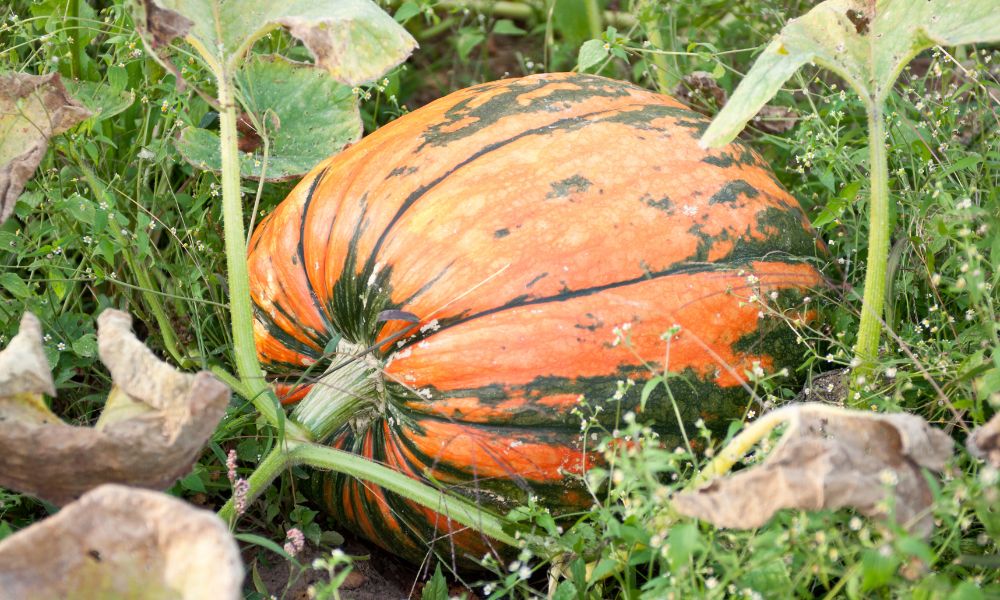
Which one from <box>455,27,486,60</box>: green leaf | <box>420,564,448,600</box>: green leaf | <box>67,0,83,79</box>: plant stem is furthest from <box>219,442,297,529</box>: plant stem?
<box>455,27,486,60</box>: green leaf

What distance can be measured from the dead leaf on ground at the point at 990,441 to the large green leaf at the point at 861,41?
1.94 feet

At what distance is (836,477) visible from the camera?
4.49 ft

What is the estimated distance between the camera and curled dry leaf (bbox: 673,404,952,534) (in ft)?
4.49

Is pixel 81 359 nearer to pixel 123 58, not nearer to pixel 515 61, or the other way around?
pixel 123 58

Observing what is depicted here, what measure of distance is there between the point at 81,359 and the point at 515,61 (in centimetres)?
216

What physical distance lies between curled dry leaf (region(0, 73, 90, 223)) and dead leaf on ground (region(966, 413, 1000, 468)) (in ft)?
5.92

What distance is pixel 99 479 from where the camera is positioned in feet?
5.26

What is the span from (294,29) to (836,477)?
120 centimetres

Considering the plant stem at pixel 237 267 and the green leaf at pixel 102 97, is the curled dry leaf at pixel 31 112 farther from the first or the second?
the plant stem at pixel 237 267

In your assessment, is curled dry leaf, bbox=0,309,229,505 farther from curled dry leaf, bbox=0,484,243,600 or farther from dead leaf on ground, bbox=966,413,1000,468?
dead leaf on ground, bbox=966,413,1000,468

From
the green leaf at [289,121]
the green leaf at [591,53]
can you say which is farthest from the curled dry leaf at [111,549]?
the green leaf at [591,53]

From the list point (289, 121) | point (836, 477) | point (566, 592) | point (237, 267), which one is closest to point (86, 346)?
point (237, 267)

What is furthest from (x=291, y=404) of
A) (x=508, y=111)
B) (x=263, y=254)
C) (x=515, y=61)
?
(x=515, y=61)

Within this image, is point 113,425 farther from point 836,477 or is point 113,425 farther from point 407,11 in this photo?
point 407,11
